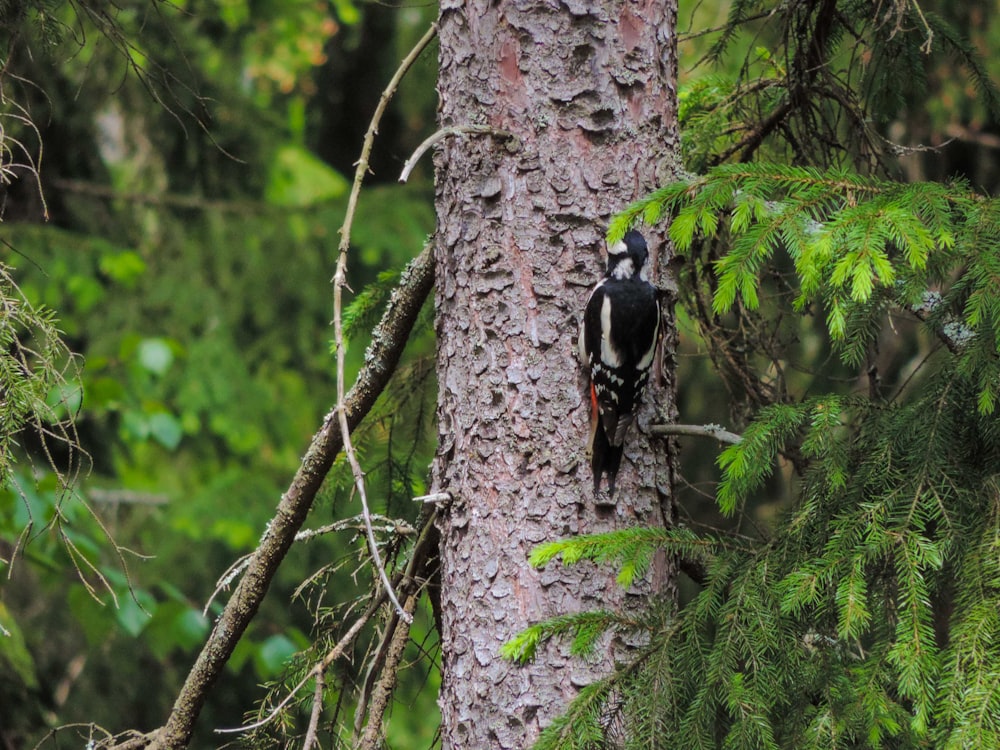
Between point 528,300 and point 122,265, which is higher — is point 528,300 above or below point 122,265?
above

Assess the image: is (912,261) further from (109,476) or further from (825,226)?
→ (109,476)

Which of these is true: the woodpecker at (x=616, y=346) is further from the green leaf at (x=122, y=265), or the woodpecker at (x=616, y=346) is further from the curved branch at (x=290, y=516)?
the green leaf at (x=122, y=265)

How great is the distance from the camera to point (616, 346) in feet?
7.11

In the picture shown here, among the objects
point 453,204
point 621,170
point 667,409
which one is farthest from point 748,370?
point 453,204

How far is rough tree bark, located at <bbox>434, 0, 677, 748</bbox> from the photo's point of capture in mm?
2090

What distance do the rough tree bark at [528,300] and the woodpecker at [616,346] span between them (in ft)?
0.10

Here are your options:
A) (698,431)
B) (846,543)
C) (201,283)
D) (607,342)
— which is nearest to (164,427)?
(201,283)

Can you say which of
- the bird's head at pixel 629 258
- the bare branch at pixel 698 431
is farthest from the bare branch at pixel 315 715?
the bird's head at pixel 629 258

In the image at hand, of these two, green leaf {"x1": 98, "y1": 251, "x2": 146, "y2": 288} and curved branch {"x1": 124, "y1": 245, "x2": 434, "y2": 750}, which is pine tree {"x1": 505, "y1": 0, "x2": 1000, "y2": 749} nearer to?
curved branch {"x1": 124, "y1": 245, "x2": 434, "y2": 750}

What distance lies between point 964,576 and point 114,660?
5408 mm

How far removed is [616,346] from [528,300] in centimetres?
22

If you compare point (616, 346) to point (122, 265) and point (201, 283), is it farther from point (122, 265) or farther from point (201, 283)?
point (201, 283)

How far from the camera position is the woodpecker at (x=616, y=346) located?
2121 mm

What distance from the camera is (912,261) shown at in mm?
1555
